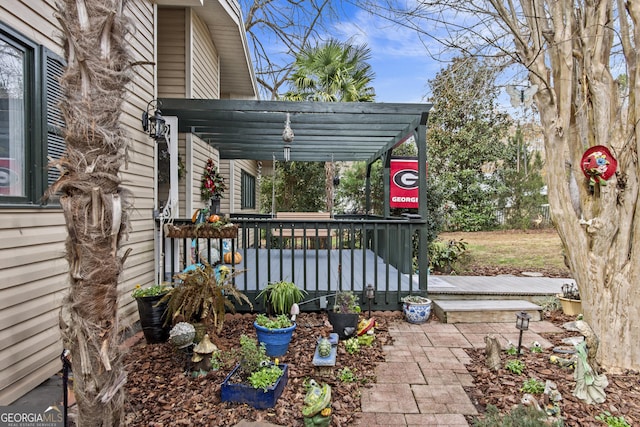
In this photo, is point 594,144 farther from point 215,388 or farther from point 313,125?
point 215,388

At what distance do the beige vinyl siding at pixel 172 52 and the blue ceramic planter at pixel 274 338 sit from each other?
12.9 feet

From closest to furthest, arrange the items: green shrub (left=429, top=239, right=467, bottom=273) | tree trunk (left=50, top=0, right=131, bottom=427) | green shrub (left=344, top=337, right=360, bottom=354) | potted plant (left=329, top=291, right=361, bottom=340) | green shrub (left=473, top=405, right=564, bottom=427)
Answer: tree trunk (left=50, top=0, right=131, bottom=427) → green shrub (left=473, top=405, right=564, bottom=427) → green shrub (left=344, top=337, right=360, bottom=354) → potted plant (left=329, top=291, right=361, bottom=340) → green shrub (left=429, top=239, right=467, bottom=273)

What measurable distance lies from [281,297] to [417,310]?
163 centimetres

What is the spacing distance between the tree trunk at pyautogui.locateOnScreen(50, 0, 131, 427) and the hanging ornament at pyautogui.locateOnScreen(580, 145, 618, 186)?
3452 mm

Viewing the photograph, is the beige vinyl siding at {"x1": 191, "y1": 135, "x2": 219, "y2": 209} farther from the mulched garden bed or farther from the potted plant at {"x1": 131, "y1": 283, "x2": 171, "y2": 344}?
the mulched garden bed

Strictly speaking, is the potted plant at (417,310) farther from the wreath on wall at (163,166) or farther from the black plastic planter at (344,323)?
the wreath on wall at (163,166)

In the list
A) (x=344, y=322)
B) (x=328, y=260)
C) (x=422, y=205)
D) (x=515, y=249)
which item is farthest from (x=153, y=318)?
(x=515, y=249)

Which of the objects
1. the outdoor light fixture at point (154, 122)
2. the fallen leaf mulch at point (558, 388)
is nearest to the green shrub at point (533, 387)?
the fallen leaf mulch at point (558, 388)

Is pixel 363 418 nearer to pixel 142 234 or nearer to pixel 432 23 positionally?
pixel 142 234

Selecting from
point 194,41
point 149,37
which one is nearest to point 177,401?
point 149,37

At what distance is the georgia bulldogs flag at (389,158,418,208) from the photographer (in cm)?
740

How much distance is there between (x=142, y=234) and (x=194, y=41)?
321cm

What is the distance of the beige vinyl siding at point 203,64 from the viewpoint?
18.9 ft

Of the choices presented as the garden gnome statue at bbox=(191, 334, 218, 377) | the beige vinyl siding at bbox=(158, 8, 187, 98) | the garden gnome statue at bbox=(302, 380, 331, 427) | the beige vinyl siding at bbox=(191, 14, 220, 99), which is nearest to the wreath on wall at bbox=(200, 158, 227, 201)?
the beige vinyl siding at bbox=(191, 14, 220, 99)
